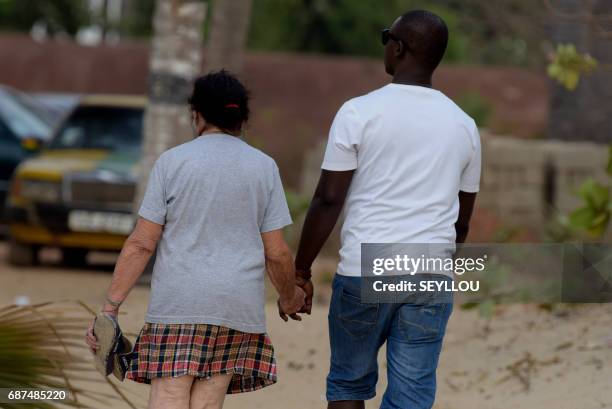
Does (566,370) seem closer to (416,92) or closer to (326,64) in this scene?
(416,92)

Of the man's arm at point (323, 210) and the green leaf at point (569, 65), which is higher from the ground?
the green leaf at point (569, 65)

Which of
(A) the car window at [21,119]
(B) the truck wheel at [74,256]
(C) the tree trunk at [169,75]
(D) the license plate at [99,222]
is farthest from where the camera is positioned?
(A) the car window at [21,119]

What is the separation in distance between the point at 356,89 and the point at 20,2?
32.9 ft

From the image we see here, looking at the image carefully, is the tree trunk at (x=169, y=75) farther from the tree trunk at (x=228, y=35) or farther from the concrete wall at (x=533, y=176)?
the concrete wall at (x=533, y=176)

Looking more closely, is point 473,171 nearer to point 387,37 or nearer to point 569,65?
point 387,37

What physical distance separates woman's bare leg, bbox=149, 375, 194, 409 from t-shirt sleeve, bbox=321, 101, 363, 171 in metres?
0.82

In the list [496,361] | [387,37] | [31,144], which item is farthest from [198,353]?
[31,144]

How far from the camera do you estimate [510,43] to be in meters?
28.0

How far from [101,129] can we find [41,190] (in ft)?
3.57

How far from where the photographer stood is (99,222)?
1056cm

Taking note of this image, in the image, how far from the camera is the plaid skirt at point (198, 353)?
4.01 metres

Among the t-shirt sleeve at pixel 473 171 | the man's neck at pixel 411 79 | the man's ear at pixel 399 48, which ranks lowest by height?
the t-shirt sleeve at pixel 473 171
